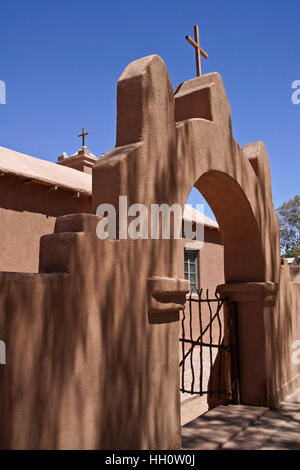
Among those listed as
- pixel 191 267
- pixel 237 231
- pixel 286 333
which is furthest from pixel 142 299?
pixel 191 267

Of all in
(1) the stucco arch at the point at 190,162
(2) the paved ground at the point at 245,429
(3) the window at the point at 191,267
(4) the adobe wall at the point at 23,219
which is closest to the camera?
(1) the stucco arch at the point at 190,162

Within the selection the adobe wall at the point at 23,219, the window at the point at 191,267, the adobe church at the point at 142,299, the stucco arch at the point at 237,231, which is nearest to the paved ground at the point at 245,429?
the adobe church at the point at 142,299

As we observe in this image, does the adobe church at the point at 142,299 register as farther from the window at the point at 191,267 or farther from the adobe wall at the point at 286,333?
the window at the point at 191,267

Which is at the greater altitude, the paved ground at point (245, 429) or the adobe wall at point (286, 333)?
the adobe wall at point (286, 333)

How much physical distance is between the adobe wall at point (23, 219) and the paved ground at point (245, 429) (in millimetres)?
4699

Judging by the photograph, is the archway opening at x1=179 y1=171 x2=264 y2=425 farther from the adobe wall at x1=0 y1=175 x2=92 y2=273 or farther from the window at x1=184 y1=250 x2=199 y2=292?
the window at x1=184 y1=250 x2=199 y2=292

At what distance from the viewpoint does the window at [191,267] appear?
12250mm

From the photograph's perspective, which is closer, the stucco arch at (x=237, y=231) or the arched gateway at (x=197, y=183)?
the arched gateway at (x=197, y=183)

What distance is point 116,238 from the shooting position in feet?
9.91

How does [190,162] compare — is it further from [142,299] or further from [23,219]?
[23,219]

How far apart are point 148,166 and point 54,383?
1.78m

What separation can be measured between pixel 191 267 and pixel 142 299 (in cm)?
939
